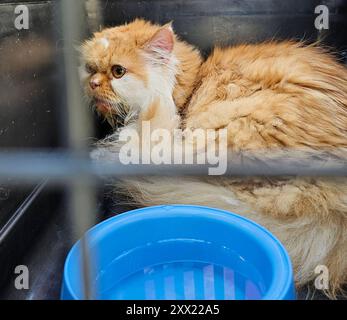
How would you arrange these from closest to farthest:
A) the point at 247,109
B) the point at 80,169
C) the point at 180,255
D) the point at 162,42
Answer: the point at 80,169, the point at 180,255, the point at 247,109, the point at 162,42

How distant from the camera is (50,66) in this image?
1747 mm

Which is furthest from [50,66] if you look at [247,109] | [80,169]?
[80,169]

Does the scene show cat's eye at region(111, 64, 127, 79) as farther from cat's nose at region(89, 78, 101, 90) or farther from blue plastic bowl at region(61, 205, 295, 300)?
blue plastic bowl at region(61, 205, 295, 300)

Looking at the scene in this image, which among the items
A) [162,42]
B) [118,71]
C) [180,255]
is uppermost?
[162,42]

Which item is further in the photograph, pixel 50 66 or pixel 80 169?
pixel 50 66

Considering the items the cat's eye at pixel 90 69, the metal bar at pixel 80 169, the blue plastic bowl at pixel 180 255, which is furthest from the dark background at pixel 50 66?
the metal bar at pixel 80 169

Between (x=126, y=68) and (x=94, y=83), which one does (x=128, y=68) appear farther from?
(x=94, y=83)

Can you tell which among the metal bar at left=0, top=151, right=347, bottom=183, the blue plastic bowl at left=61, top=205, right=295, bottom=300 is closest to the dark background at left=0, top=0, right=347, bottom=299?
the blue plastic bowl at left=61, top=205, right=295, bottom=300

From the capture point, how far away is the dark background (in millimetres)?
1428
